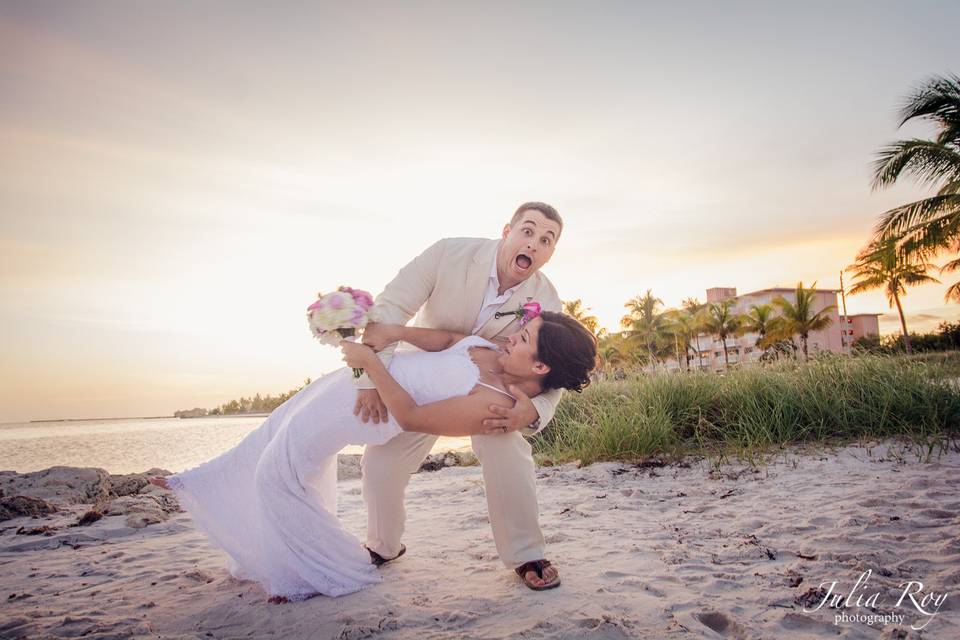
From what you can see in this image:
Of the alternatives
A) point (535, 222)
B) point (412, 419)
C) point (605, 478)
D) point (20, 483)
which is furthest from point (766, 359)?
point (20, 483)

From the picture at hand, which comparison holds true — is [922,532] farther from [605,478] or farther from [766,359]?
[766,359]

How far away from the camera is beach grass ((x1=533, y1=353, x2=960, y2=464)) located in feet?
21.3

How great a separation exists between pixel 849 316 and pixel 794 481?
247 feet

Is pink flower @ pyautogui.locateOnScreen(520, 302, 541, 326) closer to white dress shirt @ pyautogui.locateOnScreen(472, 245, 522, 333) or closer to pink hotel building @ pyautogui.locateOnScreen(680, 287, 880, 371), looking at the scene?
white dress shirt @ pyautogui.locateOnScreen(472, 245, 522, 333)

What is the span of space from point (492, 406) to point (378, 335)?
32.0 inches

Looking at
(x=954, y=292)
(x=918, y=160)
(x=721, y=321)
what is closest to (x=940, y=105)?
(x=918, y=160)

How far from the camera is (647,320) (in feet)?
164

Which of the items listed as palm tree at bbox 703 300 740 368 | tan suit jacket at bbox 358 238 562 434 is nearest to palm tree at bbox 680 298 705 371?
palm tree at bbox 703 300 740 368

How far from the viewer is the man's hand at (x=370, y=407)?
120 inches

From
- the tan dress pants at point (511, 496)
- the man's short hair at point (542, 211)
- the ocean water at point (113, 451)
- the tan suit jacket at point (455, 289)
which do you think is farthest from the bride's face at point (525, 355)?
the ocean water at point (113, 451)

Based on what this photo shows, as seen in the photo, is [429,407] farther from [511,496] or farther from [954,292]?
[954,292]

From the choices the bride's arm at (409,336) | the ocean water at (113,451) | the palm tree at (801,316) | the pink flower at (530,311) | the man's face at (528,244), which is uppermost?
the palm tree at (801,316)

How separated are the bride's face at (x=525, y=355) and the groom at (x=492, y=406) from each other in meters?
0.17

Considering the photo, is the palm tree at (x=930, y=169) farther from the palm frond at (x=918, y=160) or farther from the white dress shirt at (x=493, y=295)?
the white dress shirt at (x=493, y=295)
